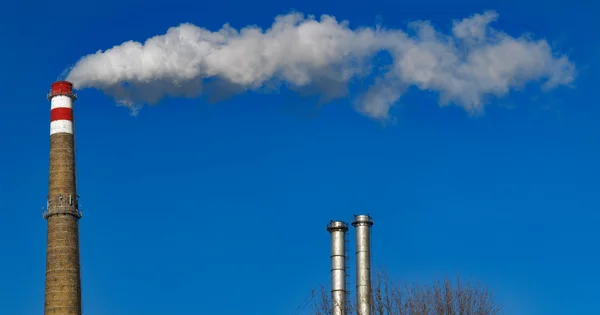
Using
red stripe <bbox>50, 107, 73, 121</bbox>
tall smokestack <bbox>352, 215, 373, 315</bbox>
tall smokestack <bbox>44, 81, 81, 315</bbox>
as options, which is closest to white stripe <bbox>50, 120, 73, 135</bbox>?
tall smokestack <bbox>44, 81, 81, 315</bbox>

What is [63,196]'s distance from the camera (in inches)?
1927

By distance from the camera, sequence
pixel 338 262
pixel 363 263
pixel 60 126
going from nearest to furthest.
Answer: pixel 363 263 → pixel 338 262 → pixel 60 126

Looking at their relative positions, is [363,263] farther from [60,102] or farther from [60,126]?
[60,102]

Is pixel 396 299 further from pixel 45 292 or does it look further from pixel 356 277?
pixel 45 292

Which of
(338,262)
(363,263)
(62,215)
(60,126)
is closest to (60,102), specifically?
(60,126)

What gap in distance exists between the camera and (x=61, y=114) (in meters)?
49.6

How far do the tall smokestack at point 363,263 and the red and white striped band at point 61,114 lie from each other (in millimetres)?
13823

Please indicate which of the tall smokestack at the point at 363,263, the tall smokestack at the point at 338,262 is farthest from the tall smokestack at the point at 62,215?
the tall smokestack at the point at 363,263

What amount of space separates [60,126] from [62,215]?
3990mm

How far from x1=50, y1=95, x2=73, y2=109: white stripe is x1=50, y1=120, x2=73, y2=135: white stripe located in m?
0.84

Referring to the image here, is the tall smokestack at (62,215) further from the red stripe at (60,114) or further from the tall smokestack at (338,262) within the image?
the tall smokestack at (338,262)

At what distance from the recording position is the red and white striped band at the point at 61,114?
49.3 metres

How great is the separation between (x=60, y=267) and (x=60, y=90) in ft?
26.7

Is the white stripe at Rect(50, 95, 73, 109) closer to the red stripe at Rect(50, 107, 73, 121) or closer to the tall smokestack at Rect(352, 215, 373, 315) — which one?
the red stripe at Rect(50, 107, 73, 121)
